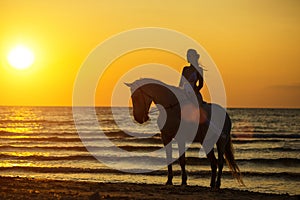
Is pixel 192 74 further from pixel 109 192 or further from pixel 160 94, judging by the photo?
pixel 109 192

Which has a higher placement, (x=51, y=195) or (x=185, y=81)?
(x=185, y=81)

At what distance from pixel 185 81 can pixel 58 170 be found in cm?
1112

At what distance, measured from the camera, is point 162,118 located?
13438mm

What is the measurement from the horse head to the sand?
2.05 metres

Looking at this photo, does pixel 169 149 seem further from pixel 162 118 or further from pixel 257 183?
pixel 257 183

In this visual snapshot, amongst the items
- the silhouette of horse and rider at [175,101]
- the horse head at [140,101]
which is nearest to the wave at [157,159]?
the silhouette of horse and rider at [175,101]

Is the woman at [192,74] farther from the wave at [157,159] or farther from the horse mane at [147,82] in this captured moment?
the wave at [157,159]

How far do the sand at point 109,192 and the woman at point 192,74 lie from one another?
2663 mm

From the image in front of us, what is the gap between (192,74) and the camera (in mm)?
13336

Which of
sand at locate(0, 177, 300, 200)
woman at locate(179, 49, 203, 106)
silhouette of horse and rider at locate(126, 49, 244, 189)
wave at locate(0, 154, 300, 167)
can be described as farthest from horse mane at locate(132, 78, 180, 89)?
wave at locate(0, 154, 300, 167)

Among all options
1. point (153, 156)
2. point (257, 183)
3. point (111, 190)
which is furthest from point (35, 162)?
point (111, 190)

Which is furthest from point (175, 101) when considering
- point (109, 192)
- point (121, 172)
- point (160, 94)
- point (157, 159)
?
point (157, 159)

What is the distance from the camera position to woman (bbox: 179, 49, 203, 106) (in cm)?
1327

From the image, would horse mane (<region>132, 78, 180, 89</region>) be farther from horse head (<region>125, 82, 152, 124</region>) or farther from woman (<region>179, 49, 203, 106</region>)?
woman (<region>179, 49, 203, 106</region>)
